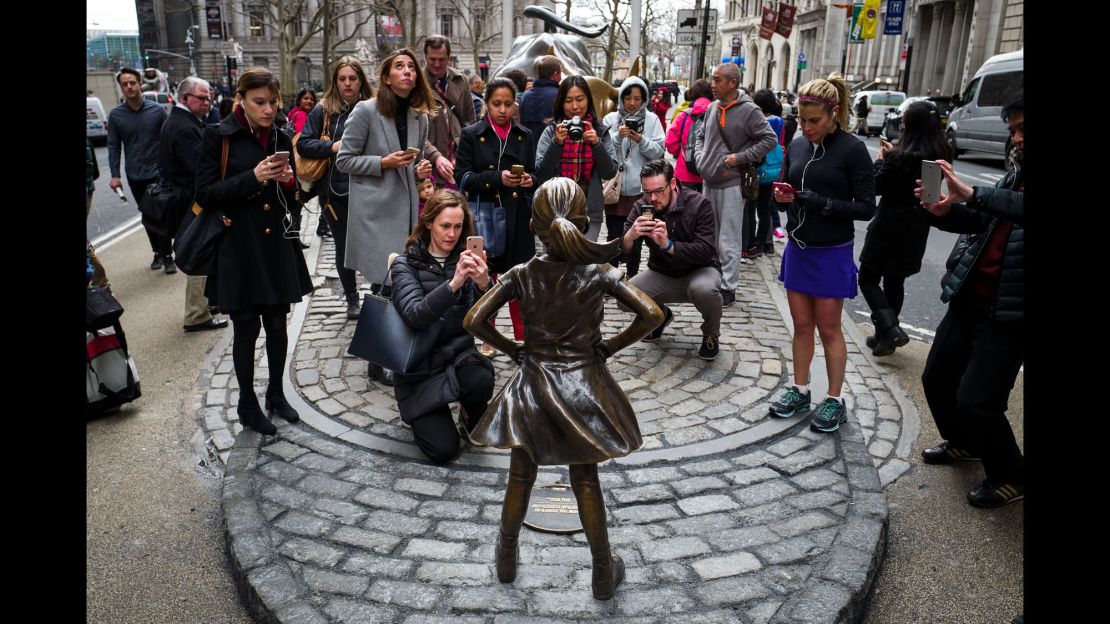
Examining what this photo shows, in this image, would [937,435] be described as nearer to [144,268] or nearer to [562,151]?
[562,151]

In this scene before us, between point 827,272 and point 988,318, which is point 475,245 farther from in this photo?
point 988,318

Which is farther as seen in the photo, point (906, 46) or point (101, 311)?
point (906, 46)

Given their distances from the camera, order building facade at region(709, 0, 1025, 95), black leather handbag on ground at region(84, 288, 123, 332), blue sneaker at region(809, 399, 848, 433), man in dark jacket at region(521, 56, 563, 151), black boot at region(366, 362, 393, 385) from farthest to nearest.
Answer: building facade at region(709, 0, 1025, 95) < man in dark jacket at region(521, 56, 563, 151) < black boot at region(366, 362, 393, 385) < black leather handbag on ground at region(84, 288, 123, 332) < blue sneaker at region(809, 399, 848, 433)

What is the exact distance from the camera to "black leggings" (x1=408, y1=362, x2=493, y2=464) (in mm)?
4406

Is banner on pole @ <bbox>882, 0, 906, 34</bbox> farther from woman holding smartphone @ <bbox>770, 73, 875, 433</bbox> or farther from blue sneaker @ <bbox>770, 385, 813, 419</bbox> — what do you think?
blue sneaker @ <bbox>770, 385, 813, 419</bbox>

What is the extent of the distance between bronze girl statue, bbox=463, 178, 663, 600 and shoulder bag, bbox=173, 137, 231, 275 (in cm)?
220

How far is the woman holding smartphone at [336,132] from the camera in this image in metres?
6.41

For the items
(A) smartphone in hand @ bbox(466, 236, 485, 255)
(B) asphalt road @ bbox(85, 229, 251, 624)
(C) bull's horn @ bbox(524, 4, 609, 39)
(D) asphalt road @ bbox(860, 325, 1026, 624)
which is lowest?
(B) asphalt road @ bbox(85, 229, 251, 624)

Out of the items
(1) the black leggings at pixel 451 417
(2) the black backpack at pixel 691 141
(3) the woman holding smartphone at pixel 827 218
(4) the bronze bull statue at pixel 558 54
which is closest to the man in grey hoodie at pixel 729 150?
(2) the black backpack at pixel 691 141

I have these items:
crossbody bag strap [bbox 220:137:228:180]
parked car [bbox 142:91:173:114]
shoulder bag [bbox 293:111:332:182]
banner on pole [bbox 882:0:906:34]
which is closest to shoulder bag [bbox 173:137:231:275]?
crossbody bag strap [bbox 220:137:228:180]

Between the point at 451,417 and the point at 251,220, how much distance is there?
1.59m

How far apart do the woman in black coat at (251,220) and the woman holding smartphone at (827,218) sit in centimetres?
287

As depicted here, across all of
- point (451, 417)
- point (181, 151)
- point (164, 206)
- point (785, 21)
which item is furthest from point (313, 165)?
point (785, 21)

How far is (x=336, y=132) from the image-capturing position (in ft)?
21.3
